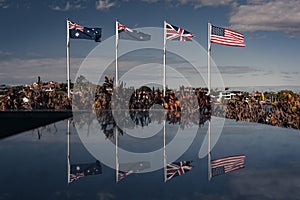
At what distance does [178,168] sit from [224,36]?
14450 millimetres

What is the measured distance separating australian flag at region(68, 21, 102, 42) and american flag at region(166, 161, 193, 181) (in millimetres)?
14237

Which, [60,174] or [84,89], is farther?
[84,89]

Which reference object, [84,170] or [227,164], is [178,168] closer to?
[227,164]

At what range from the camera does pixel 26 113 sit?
12.8 m

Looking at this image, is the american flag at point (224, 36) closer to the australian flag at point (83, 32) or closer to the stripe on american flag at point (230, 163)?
the australian flag at point (83, 32)

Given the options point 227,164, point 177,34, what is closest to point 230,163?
point 227,164

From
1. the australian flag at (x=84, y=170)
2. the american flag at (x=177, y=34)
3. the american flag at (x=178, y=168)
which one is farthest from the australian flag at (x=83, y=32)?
the american flag at (x=178, y=168)

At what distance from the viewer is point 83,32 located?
17031mm

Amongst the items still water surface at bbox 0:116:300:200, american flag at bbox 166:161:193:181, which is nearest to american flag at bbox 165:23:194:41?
still water surface at bbox 0:116:300:200

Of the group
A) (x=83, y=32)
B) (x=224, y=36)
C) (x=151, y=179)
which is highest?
(x=83, y=32)

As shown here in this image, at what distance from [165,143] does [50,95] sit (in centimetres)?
1212

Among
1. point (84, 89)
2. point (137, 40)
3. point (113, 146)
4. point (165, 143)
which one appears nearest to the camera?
point (113, 146)

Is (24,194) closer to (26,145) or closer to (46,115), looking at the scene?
(26,145)

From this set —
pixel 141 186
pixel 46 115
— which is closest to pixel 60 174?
pixel 141 186
